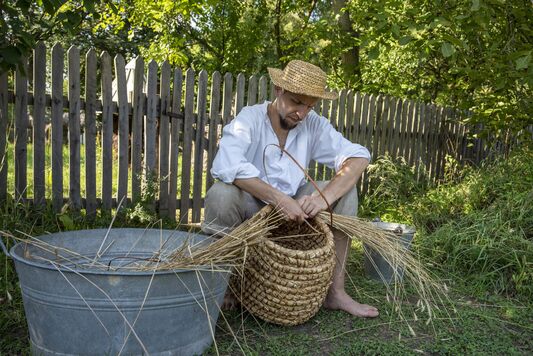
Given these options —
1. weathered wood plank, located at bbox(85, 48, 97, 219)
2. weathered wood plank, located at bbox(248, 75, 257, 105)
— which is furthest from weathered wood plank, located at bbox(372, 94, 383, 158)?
weathered wood plank, located at bbox(85, 48, 97, 219)

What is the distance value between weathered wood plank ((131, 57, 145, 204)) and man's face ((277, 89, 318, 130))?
1.84 metres

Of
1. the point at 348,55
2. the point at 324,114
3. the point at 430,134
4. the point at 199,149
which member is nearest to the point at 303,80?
the point at 199,149

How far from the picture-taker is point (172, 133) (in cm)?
455

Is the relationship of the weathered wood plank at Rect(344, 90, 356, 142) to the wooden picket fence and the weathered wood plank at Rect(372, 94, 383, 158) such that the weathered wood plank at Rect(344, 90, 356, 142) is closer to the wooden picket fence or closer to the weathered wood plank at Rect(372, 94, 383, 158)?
the wooden picket fence

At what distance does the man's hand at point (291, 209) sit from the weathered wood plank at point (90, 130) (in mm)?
2168

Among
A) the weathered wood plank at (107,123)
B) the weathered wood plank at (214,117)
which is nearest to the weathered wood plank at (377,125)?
the weathered wood plank at (214,117)

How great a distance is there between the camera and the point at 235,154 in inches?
99.5

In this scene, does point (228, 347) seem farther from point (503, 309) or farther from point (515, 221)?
point (515, 221)

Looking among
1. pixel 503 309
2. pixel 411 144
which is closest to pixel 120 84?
pixel 503 309

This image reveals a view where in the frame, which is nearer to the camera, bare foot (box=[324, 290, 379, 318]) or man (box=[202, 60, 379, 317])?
man (box=[202, 60, 379, 317])

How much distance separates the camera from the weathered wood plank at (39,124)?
365 centimetres

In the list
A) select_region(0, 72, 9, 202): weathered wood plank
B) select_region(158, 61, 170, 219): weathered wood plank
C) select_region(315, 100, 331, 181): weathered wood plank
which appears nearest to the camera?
select_region(0, 72, 9, 202): weathered wood plank

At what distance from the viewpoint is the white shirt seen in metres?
2.51

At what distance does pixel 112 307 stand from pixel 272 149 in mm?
1332
